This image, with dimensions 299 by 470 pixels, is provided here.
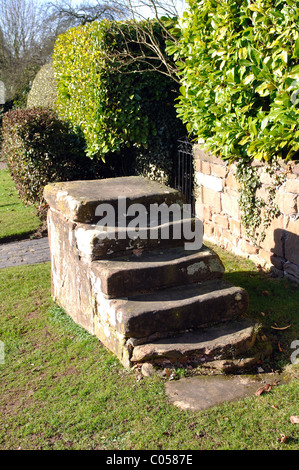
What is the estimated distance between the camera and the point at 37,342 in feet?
14.3

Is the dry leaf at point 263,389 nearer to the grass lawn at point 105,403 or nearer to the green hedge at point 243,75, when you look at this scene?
the grass lawn at point 105,403

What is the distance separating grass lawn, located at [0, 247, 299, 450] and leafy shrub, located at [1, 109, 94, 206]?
14.8ft

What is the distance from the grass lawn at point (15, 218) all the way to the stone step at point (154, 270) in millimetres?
4316

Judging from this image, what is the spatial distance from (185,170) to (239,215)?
213 cm

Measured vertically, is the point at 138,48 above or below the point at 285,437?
above

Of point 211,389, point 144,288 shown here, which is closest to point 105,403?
point 211,389

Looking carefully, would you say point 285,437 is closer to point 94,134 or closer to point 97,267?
point 97,267

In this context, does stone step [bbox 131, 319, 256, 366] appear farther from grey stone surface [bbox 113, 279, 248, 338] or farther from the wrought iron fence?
the wrought iron fence

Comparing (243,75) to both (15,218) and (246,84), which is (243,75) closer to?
(246,84)

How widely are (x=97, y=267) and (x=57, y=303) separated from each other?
140cm

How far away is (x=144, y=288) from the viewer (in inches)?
159

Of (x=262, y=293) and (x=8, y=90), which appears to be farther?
(x=8, y=90)

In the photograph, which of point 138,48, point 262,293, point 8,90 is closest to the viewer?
point 262,293
